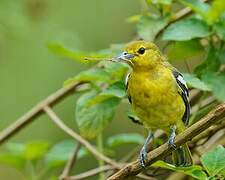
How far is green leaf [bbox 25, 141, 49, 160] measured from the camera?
157 inches

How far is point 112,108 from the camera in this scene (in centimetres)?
345

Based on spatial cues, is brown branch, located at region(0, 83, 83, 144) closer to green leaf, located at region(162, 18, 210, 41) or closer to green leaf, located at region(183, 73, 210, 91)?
green leaf, located at region(162, 18, 210, 41)

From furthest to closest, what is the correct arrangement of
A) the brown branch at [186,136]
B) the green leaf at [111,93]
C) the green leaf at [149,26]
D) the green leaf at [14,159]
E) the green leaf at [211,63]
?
1. the green leaf at [14,159]
2. the green leaf at [149,26]
3. the green leaf at [211,63]
4. the green leaf at [111,93]
5. the brown branch at [186,136]

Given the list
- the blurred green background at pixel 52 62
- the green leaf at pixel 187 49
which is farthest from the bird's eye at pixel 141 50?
the blurred green background at pixel 52 62

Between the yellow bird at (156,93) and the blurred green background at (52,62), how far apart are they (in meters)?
2.97

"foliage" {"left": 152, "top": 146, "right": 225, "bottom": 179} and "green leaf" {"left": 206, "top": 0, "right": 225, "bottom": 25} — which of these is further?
"green leaf" {"left": 206, "top": 0, "right": 225, "bottom": 25}

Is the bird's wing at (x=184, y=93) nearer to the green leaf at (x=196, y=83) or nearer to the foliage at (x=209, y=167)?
the green leaf at (x=196, y=83)

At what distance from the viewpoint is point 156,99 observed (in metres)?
3.44

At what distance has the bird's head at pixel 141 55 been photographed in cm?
339

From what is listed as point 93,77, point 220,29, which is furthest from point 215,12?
point 93,77

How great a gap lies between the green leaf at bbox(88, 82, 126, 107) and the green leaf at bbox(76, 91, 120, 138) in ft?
0.26

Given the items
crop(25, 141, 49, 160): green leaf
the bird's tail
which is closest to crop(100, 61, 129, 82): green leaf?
the bird's tail

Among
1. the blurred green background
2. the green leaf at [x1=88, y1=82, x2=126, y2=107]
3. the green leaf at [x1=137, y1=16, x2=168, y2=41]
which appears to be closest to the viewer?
the green leaf at [x1=88, y1=82, x2=126, y2=107]

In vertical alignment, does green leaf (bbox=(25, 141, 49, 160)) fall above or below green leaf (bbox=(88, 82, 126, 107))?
above
